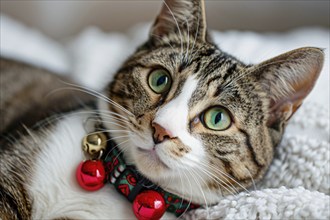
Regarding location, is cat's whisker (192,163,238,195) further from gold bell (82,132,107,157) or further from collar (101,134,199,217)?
gold bell (82,132,107,157)

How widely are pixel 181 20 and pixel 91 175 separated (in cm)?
46

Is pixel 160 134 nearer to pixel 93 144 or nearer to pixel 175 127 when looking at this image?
pixel 175 127

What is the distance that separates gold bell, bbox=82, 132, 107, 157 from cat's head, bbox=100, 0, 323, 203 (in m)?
0.04

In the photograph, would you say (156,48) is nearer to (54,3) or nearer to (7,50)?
(7,50)

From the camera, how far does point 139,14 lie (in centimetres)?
208

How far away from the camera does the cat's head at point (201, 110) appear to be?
969mm

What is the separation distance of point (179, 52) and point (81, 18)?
3.97ft

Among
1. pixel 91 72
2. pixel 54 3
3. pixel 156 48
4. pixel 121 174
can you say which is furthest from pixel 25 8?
pixel 121 174

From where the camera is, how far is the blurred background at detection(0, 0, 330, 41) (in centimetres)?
187

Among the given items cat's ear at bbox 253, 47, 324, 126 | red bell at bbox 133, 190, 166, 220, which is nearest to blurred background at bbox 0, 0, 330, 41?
cat's ear at bbox 253, 47, 324, 126

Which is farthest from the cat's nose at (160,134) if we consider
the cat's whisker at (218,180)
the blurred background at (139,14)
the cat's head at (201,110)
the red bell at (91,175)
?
the blurred background at (139,14)

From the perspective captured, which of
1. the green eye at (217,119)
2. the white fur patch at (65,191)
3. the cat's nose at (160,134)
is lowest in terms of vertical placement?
the white fur patch at (65,191)

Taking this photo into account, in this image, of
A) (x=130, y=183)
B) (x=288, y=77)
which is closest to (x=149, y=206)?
(x=130, y=183)

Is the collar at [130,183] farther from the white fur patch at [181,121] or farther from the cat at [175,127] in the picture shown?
the white fur patch at [181,121]
